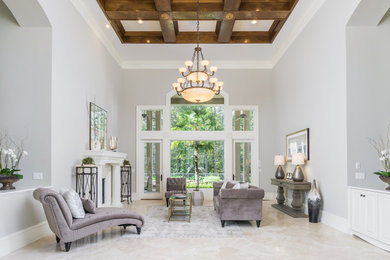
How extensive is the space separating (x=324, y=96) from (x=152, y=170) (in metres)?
5.99

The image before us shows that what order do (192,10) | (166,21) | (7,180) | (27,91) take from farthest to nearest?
(166,21) → (192,10) → (27,91) → (7,180)

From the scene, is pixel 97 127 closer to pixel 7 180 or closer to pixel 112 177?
pixel 112 177

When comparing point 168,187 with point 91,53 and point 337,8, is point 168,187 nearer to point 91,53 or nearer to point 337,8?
point 91,53

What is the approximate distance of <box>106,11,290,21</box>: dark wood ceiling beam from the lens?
6887mm

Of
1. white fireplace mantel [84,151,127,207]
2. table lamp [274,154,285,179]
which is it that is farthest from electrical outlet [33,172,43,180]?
table lamp [274,154,285,179]

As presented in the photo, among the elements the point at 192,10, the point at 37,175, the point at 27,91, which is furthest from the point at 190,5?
the point at 37,175

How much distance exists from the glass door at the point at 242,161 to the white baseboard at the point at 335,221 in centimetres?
402

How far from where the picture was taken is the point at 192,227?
5.73 meters

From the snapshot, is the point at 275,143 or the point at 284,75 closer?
the point at 284,75

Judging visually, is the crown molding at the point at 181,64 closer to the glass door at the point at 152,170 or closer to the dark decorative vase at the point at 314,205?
the glass door at the point at 152,170

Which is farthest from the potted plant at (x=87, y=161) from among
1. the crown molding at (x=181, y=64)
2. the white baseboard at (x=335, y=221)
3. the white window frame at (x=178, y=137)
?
the white baseboard at (x=335, y=221)

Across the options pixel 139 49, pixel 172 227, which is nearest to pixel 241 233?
pixel 172 227

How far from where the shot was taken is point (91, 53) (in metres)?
7.23

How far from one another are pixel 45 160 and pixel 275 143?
22.8 feet
